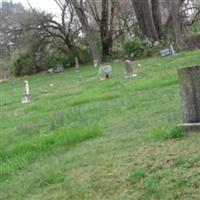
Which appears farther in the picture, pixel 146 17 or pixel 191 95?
pixel 146 17

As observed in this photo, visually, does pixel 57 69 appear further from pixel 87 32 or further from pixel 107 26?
pixel 107 26

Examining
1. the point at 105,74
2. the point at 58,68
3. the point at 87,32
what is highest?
the point at 87,32

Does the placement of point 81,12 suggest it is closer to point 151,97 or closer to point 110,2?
point 110,2

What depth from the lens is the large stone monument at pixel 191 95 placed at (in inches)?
259

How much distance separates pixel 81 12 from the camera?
1478 inches

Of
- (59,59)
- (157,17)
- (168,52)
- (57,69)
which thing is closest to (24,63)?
(59,59)

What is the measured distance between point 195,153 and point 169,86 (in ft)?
24.9

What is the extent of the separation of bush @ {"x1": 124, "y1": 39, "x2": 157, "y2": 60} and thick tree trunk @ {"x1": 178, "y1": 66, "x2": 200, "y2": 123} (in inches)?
1001

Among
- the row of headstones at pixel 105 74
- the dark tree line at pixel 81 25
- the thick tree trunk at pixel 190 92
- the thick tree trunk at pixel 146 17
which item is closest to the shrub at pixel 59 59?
the dark tree line at pixel 81 25

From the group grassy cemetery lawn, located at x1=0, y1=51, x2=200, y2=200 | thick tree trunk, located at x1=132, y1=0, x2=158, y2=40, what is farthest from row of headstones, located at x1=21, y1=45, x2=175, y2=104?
grassy cemetery lawn, located at x1=0, y1=51, x2=200, y2=200

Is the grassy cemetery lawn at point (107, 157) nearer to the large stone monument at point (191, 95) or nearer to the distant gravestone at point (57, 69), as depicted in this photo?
the large stone monument at point (191, 95)

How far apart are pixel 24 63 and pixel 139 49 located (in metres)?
12.4

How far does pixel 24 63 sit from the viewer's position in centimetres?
4297

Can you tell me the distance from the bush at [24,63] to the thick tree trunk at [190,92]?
36335mm
